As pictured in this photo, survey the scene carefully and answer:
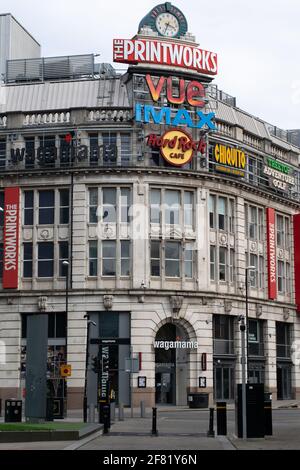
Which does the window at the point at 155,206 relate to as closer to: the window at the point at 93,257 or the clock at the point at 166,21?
the window at the point at 93,257

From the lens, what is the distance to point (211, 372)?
209 ft

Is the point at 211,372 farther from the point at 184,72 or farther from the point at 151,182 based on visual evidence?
the point at 184,72

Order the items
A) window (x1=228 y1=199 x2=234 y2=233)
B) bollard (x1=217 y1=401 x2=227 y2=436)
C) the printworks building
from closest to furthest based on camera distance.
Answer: bollard (x1=217 y1=401 x2=227 y2=436), the printworks building, window (x1=228 y1=199 x2=234 y2=233)

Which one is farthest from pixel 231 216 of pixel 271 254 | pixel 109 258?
pixel 109 258

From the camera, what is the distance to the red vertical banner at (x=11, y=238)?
6317 cm

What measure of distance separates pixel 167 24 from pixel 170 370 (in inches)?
1029

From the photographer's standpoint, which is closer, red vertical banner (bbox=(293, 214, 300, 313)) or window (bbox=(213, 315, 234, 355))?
window (bbox=(213, 315, 234, 355))

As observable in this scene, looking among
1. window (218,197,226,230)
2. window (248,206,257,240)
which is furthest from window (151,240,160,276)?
window (248,206,257,240)

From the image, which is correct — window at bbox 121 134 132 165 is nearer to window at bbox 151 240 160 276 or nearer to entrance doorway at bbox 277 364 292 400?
window at bbox 151 240 160 276

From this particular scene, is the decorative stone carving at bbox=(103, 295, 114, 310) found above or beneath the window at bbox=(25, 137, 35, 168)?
beneath

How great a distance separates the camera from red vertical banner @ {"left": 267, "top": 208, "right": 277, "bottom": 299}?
235ft

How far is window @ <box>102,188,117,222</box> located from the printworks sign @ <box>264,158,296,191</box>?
15169 millimetres

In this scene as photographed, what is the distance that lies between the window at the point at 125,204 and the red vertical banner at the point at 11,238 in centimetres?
763
